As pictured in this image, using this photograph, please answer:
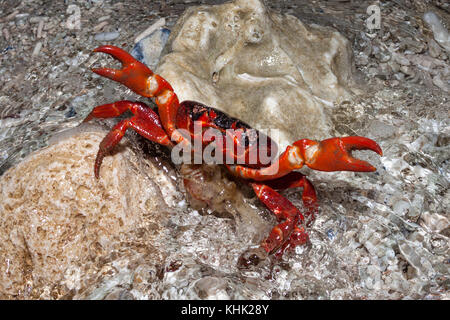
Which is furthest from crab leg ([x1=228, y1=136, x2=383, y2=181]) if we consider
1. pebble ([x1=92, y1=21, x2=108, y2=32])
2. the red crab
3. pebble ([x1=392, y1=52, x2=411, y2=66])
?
pebble ([x1=92, y1=21, x2=108, y2=32])

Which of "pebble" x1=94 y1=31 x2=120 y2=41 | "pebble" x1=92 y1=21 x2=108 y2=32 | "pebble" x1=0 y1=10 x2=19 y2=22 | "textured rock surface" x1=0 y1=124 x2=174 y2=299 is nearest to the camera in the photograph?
"textured rock surface" x1=0 y1=124 x2=174 y2=299

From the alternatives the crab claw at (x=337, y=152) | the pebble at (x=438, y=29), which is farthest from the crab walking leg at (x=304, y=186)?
the pebble at (x=438, y=29)

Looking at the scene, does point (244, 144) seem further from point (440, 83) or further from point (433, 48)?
point (433, 48)

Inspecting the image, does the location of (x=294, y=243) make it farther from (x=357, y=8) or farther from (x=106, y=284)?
(x=357, y=8)

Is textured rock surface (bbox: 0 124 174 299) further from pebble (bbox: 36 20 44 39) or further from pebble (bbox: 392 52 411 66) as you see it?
pebble (bbox: 392 52 411 66)

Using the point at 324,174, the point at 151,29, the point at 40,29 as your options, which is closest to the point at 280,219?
the point at 324,174

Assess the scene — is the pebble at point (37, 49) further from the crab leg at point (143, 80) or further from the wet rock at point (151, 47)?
the crab leg at point (143, 80)
